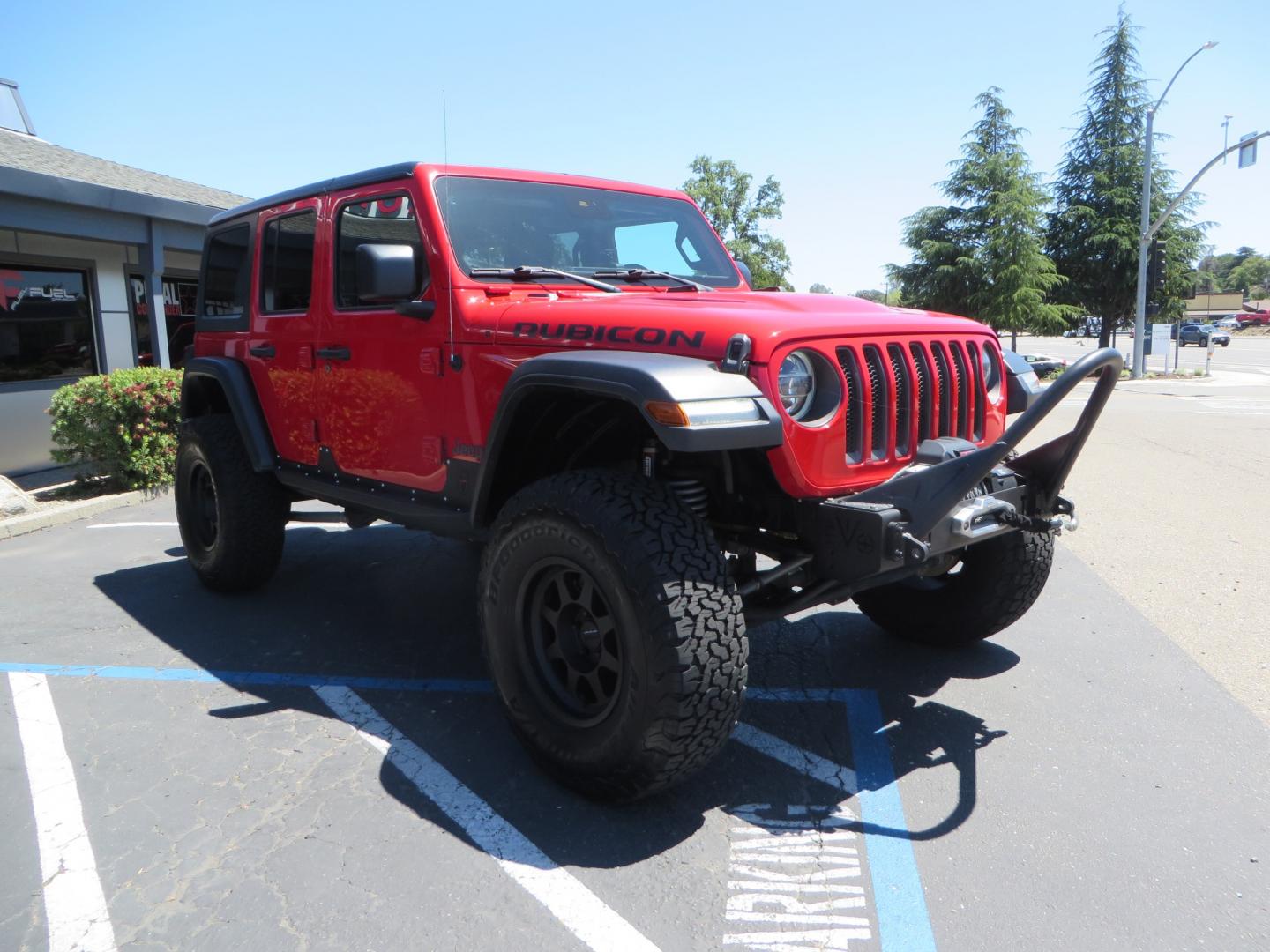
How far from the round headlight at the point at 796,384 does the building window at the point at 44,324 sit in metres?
10.1

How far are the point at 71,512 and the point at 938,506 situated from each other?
742 centimetres

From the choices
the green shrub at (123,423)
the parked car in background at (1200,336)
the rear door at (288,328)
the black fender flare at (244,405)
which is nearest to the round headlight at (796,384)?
the rear door at (288,328)

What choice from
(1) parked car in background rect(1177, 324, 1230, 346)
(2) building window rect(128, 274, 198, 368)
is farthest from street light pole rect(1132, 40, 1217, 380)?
(1) parked car in background rect(1177, 324, 1230, 346)

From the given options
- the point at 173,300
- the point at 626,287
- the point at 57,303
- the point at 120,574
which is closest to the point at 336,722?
the point at 626,287

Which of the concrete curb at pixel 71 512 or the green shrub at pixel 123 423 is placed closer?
the concrete curb at pixel 71 512

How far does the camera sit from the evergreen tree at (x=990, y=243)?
27.0 m

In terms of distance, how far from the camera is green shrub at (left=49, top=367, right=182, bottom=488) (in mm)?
8227

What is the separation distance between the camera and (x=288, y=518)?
5.09 meters

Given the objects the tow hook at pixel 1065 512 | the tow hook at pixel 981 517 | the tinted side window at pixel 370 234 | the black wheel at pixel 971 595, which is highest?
the tinted side window at pixel 370 234

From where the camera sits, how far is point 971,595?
392 centimetres

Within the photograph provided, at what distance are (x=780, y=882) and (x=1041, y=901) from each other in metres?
0.68

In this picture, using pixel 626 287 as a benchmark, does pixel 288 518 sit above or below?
below

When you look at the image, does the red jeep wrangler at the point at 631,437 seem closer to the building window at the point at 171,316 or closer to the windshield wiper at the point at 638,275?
the windshield wiper at the point at 638,275

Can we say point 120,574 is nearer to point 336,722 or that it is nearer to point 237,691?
point 237,691
